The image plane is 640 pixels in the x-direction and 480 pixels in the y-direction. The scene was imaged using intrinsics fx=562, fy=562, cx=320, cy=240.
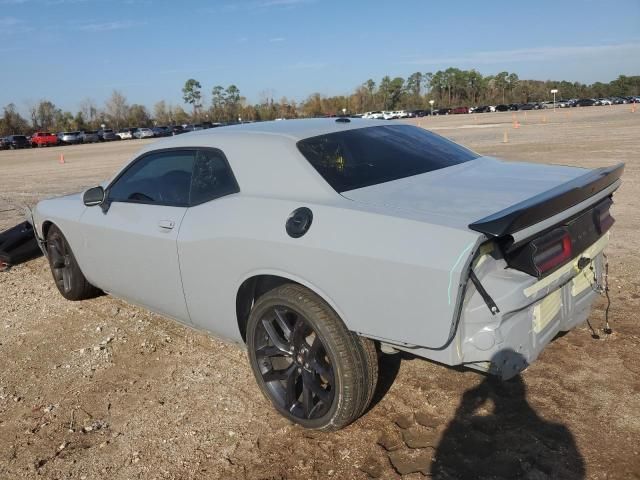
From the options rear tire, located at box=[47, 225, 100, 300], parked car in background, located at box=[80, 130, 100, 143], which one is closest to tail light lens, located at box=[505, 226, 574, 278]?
rear tire, located at box=[47, 225, 100, 300]

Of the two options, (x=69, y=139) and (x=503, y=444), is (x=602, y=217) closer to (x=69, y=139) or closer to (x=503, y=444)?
(x=503, y=444)

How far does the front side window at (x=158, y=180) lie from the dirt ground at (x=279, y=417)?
116cm

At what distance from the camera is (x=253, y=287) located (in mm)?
3254

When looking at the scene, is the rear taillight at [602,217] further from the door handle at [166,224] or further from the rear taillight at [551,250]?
the door handle at [166,224]

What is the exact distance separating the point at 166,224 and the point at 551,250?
2277 millimetres

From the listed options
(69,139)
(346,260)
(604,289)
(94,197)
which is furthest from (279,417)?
(69,139)

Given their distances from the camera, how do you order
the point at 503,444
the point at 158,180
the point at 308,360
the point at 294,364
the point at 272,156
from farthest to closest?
the point at 158,180 < the point at 272,156 < the point at 294,364 < the point at 308,360 < the point at 503,444

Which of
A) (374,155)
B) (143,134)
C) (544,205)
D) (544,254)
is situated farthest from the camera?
(143,134)

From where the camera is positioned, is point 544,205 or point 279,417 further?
point 279,417

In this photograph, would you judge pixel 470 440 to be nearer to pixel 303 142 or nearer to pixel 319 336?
pixel 319 336

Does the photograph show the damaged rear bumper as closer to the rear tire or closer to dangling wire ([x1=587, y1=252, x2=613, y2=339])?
dangling wire ([x1=587, y1=252, x2=613, y2=339])

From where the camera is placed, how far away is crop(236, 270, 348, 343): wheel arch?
2894 mm

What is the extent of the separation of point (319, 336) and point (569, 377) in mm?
1635

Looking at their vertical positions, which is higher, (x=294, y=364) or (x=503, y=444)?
(x=294, y=364)
